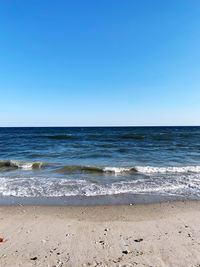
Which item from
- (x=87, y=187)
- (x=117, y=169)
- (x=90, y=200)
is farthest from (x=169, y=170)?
(x=90, y=200)

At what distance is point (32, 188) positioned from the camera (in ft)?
21.7

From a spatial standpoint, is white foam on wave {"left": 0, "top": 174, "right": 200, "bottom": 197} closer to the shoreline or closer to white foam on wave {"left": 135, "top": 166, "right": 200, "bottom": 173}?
the shoreline

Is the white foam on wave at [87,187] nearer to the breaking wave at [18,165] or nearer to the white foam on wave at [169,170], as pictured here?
the white foam on wave at [169,170]

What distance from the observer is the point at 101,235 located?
138 inches

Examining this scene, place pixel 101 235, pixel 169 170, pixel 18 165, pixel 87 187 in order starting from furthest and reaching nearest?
pixel 18 165 → pixel 169 170 → pixel 87 187 → pixel 101 235

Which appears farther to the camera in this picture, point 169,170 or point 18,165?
point 18,165

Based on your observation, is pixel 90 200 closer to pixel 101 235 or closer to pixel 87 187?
pixel 87 187

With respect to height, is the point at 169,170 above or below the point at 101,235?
below

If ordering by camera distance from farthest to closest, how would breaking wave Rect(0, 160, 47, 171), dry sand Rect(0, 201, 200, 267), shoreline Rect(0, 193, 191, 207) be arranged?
breaking wave Rect(0, 160, 47, 171) → shoreline Rect(0, 193, 191, 207) → dry sand Rect(0, 201, 200, 267)

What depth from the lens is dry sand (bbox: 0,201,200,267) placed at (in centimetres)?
279

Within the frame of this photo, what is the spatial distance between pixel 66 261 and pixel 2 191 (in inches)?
187

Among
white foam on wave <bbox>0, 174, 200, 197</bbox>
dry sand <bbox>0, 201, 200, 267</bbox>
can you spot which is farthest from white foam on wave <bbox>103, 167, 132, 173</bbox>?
dry sand <bbox>0, 201, 200, 267</bbox>

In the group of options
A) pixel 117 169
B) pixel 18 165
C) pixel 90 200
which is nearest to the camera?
pixel 90 200

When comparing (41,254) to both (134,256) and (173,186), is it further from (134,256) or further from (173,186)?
(173,186)
